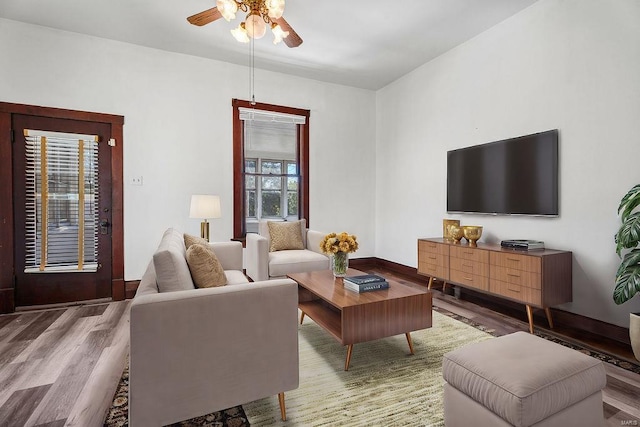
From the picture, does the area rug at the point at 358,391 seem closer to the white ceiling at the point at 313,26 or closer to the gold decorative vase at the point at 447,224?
the gold decorative vase at the point at 447,224

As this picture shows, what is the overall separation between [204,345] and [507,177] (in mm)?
3270

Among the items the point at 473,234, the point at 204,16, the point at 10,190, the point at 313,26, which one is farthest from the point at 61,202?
the point at 473,234

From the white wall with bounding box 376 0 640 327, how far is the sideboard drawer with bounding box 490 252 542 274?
1.53 feet

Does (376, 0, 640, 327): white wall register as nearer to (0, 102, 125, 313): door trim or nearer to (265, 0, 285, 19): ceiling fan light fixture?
(265, 0, 285, 19): ceiling fan light fixture

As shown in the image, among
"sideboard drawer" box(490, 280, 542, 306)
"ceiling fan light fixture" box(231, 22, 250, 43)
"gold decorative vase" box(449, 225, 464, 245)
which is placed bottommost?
"sideboard drawer" box(490, 280, 542, 306)

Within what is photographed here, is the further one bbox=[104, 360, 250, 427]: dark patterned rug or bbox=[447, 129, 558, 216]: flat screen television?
bbox=[447, 129, 558, 216]: flat screen television

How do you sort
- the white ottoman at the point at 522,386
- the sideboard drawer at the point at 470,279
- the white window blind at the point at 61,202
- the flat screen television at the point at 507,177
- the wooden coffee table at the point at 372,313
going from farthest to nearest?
the white window blind at the point at 61,202 → the sideboard drawer at the point at 470,279 → the flat screen television at the point at 507,177 → the wooden coffee table at the point at 372,313 → the white ottoman at the point at 522,386

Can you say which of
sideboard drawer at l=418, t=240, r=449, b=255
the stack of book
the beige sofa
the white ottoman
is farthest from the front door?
the white ottoman

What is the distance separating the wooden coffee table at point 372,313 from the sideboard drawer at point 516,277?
3.58ft

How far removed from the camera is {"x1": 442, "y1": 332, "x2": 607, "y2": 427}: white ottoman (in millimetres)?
1197

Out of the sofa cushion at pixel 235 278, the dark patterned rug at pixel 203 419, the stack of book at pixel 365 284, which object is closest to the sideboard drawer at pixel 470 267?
the stack of book at pixel 365 284

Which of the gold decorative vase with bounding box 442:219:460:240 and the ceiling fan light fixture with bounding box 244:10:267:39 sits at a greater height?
the ceiling fan light fixture with bounding box 244:10:267:39

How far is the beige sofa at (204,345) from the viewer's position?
1304mm

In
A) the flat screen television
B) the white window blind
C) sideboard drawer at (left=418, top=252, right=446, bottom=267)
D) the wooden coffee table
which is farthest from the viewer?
sideboard drawer at (left=418, top=252, right=446, bottom=267)
